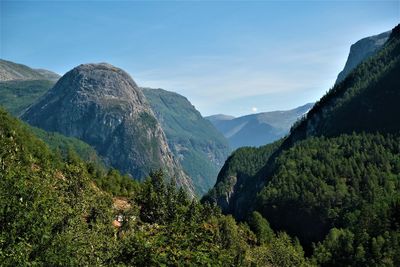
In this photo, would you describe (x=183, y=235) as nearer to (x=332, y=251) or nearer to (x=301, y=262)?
(x=301, y=262)

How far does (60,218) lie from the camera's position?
39438 mm

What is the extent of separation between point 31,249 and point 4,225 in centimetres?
432

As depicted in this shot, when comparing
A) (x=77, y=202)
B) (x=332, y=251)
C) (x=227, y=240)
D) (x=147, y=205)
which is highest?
(x=77, y=202)

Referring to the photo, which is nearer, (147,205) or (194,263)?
(194,263)

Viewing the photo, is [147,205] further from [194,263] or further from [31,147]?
[194,263]

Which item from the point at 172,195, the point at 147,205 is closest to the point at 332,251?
the point at 172,195

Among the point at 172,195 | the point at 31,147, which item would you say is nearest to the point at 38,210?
the point at 172,195

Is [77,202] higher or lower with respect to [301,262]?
higher

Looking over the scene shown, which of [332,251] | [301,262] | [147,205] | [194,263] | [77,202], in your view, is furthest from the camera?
[332,251]

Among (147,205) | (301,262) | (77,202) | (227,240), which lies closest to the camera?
(77,202)

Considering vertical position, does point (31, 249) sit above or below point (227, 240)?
above

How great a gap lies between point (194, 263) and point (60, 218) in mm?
18124

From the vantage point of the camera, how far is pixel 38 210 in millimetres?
36125

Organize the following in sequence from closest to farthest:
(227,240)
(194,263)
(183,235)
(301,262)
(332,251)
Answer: (194,263)
(183,235)
(227,240)
(301,262)
(332,251)
